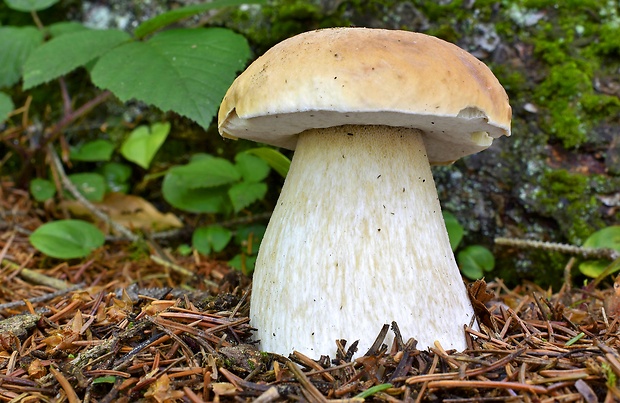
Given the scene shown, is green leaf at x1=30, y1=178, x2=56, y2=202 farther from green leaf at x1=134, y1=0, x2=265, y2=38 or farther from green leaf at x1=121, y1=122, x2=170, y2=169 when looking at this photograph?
green leaf at x1=134, y1=0, x2=265, y2=38

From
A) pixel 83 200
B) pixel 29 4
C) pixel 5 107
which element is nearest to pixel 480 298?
pixel 83 200

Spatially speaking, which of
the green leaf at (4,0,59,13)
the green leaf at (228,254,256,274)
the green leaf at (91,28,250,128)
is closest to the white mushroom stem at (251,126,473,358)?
the green leaf at (91,28,250,128)

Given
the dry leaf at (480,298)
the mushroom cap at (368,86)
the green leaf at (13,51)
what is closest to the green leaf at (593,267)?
the dry leaf at (480,298)

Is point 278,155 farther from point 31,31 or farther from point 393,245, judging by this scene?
point 31,31

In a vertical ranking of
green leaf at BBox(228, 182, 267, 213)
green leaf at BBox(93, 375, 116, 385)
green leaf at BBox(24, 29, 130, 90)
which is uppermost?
green leaf at BBox(24, 29, 130, 90)

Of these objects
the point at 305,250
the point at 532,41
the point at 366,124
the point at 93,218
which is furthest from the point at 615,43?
the point at 93,218

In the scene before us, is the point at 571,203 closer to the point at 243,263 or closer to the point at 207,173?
the point at 243,263
